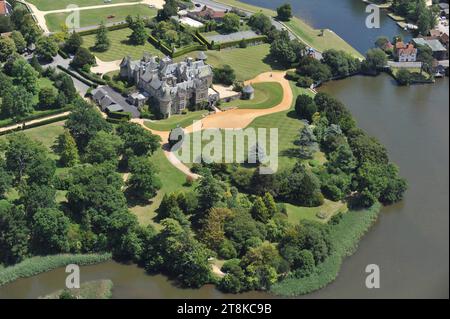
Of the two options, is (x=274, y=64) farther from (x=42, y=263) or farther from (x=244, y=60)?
(x=42, y=263)

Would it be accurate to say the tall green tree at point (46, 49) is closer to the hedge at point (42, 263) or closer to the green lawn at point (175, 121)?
the green lawn at point (175, 121)

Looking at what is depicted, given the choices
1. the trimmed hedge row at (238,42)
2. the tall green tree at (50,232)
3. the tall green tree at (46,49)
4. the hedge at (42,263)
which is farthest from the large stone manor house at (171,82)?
the hedge at (42,263)

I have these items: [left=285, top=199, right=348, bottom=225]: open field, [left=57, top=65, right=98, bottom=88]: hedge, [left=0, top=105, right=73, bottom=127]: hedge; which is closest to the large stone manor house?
[left=57, top=65, right=98, bottom=88]: hedge

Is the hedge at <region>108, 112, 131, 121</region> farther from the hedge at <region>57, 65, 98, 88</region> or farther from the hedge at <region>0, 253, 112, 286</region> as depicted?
the hedge at <region>0, 253, 112, 286</region>

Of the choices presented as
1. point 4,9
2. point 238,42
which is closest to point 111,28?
point 4,9

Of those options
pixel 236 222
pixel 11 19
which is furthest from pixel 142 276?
pixel 11 19
